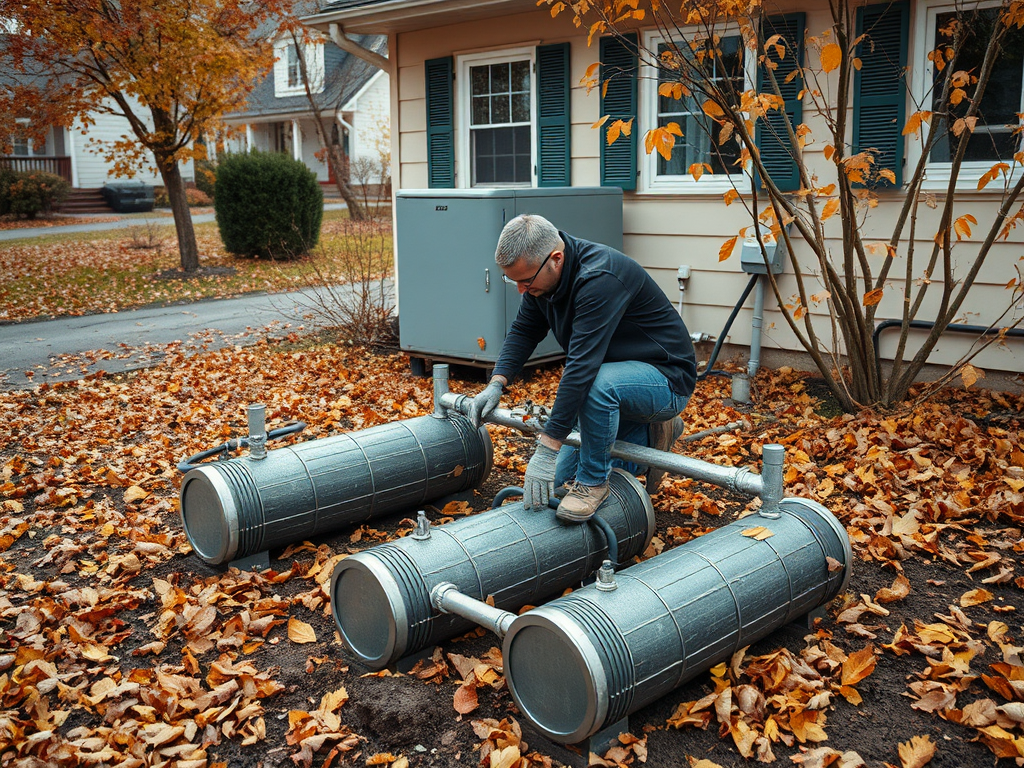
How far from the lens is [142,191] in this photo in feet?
103

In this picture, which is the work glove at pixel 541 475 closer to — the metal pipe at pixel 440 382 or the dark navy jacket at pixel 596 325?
the dark navy jacket at pixel 596 325

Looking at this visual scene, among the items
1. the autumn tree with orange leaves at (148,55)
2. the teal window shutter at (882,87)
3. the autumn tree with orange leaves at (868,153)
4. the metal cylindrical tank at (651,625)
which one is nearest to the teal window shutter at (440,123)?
the autumn tree with orange leaves at (868,153)

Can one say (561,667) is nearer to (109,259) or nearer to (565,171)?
(565,171)

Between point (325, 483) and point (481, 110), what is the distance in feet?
19.8

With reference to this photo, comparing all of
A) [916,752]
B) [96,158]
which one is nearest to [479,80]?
[916,752]

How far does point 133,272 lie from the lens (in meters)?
16.1

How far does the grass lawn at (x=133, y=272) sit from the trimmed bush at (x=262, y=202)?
0.40 metres

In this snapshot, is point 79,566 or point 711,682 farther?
point 79,566

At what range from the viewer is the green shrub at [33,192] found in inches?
1050

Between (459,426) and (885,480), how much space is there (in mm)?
2391

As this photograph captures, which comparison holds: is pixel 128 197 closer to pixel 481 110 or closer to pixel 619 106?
pixel 481 110

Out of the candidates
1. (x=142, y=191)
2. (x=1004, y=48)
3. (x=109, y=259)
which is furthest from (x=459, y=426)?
(x=142, y=191)

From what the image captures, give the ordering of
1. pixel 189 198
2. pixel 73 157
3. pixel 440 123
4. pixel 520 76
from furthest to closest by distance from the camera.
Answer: pixel 73 157 → pixel 189 198 → pixel 440 123 → pixel 520 76

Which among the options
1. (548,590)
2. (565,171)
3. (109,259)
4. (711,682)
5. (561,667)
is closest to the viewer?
(561,667)
